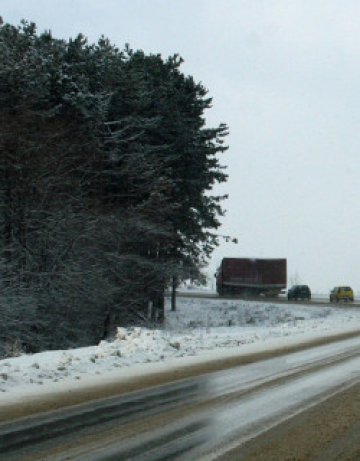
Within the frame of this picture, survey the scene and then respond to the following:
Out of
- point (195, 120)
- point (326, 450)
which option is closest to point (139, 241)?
point (195, 120)

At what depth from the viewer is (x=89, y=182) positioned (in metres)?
28.8

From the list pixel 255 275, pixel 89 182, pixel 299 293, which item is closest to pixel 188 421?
pixel 89 182

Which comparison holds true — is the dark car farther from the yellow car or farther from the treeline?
the treeline

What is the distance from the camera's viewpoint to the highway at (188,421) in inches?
262

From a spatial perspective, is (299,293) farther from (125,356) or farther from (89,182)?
(125,356)

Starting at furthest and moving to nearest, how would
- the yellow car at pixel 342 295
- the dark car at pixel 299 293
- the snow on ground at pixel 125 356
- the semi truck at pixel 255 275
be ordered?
the semi truck at pixel 255 275 < the dark car at pixel 299 293 < the yellow car at pixel 342 295 < the snow on ground at pixel 125 356

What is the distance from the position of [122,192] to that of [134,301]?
5276 millimetres

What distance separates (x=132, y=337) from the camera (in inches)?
789

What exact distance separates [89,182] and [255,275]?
151 ft

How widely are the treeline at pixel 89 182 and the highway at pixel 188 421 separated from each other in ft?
31.3

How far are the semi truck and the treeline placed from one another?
1329 inches

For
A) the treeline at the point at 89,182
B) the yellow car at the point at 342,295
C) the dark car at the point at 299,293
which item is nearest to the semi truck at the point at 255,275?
the dark car at the point at 299,293

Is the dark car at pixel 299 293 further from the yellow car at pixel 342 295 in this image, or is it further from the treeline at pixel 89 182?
the treeline at pixel 89 182

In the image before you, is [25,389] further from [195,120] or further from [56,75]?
[195,120]
